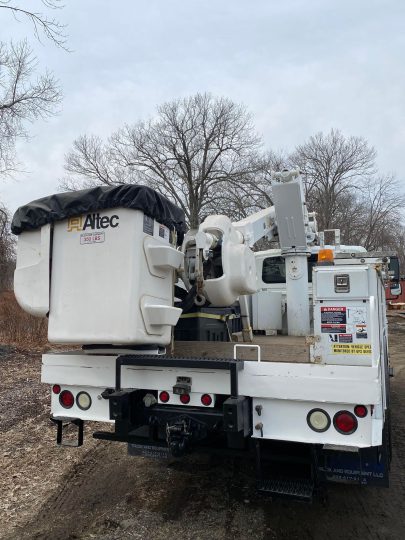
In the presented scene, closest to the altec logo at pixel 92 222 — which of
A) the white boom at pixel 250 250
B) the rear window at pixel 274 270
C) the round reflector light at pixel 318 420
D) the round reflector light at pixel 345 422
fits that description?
the white boom at pixel 250 250

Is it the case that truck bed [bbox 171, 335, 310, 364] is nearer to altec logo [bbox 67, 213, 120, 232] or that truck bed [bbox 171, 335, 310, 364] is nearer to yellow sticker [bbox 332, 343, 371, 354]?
yellow sticker [bbox 332, 343, 371, 354]

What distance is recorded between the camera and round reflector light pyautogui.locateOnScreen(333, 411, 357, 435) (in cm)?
288

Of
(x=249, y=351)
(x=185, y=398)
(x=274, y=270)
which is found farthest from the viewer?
(x=274, y=270)

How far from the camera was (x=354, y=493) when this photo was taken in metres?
4.16

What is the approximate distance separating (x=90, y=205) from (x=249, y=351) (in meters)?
1.53

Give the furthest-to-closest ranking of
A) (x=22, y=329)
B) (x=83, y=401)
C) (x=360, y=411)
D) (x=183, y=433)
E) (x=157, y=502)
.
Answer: (x=22, y=329)
(x=157, y=502)
(x=83, y=401)
(x=183, y=433)
(x=360, y=411)

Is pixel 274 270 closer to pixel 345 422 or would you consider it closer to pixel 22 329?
pixel 345 422

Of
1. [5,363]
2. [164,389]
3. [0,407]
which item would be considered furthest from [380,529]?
[5,363]

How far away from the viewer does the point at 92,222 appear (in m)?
3.33

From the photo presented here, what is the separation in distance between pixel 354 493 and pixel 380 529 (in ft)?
2.08

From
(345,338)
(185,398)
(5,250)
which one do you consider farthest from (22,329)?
(345,338)

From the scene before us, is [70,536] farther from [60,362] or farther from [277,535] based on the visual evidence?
[277,535]

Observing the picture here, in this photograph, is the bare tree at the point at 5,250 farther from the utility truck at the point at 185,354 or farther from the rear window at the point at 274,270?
the utility truck at the point at 185,354

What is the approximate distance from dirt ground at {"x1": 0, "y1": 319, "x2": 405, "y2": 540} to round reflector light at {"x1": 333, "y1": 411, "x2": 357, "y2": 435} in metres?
1.05
